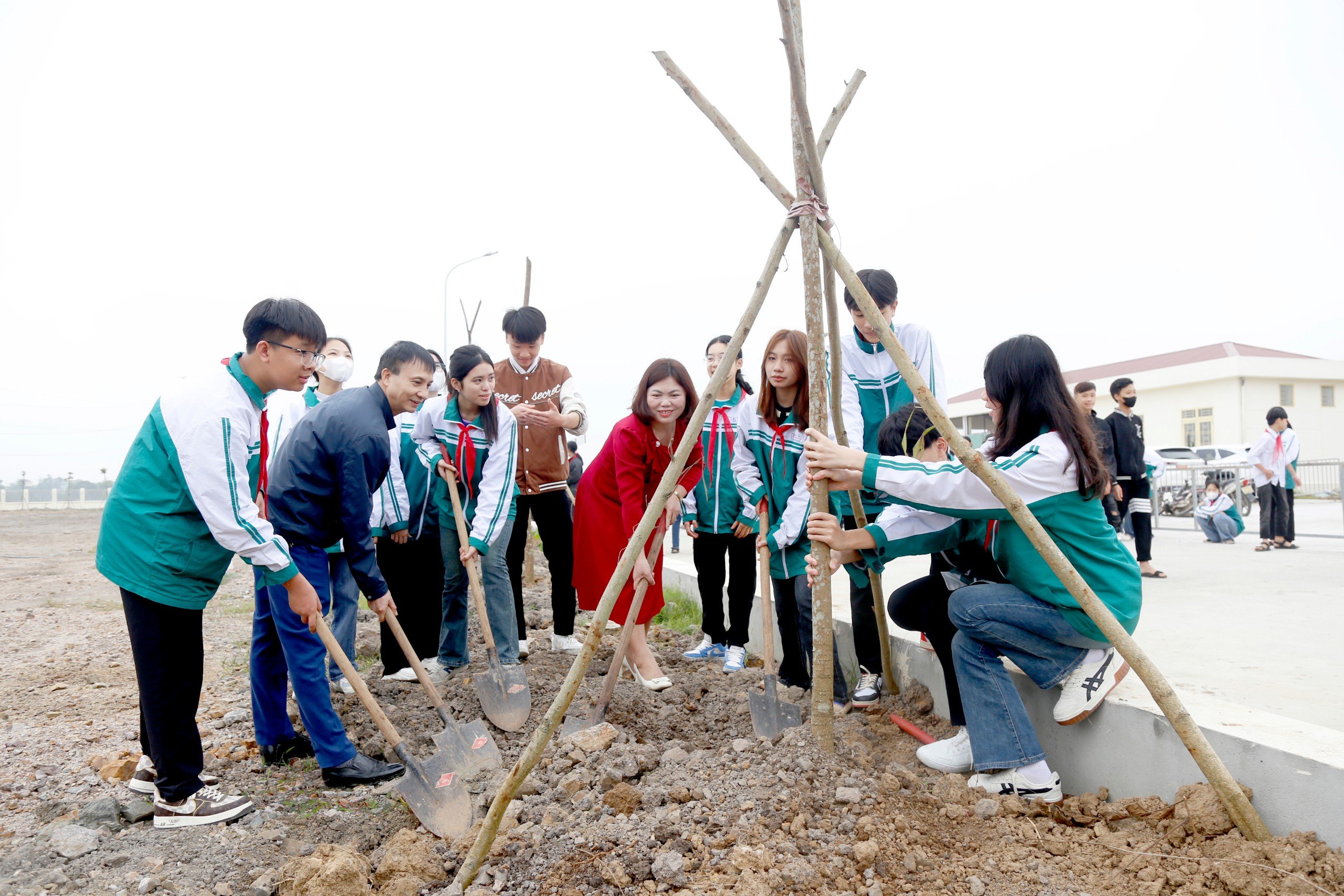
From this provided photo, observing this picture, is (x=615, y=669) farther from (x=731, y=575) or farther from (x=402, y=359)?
(x=402, y=359)

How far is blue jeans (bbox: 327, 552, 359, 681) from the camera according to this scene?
4.09 metres

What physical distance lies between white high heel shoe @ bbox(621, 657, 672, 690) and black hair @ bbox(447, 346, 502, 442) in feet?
4.34

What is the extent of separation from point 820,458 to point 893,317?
1.41 meters

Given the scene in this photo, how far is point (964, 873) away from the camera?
6.53ft

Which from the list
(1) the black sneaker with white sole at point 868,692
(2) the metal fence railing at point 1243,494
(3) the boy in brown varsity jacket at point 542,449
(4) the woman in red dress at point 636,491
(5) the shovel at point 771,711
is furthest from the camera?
(2) the metal fence railing at point 1243,494

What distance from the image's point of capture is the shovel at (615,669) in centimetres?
325

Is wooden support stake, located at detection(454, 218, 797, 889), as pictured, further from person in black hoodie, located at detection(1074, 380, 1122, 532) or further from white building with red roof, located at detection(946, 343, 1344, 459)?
white building with red roof, located at detection(946, 343, 1344, 459)

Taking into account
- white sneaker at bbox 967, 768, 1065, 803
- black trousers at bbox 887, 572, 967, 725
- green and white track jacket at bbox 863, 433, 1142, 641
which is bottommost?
white sneaker at bbox 967, 768, 1065, 803

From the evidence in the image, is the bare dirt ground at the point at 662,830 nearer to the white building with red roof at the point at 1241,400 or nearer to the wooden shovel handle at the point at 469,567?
the wooden shovel handle at the point at 469,567

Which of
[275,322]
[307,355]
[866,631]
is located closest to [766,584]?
[866,631]

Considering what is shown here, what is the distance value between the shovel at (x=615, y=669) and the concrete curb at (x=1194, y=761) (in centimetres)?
154

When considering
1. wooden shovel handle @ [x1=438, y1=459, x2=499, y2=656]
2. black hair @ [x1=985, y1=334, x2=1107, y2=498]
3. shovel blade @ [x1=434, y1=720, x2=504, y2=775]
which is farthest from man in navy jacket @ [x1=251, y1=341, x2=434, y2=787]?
black hair @ [x1=985, y1=334, x2=1107, y2=498]

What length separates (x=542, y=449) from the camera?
4.33m

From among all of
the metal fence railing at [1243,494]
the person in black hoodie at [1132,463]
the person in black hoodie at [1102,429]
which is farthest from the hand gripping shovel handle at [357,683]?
the metal fence railing at [1243,494]
